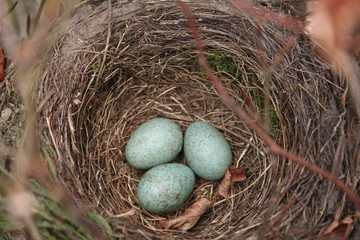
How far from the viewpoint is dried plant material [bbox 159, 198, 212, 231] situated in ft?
6.95

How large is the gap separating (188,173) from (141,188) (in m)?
0.26

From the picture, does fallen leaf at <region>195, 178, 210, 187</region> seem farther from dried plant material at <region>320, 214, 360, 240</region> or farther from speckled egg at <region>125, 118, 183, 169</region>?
dried plant material at <region>320, 214, 360, 240</region>

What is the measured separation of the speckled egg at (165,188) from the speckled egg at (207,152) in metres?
0.08

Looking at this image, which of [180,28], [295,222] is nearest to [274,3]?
[180,28]

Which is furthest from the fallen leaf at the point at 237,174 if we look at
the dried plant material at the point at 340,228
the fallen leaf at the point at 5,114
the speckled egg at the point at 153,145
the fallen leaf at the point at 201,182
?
the fallen leaf at the point at 5,114

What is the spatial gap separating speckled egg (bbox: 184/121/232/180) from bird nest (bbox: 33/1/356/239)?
14cm

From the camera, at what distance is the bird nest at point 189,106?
6.18 ft

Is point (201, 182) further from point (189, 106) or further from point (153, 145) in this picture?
point (189, 106)

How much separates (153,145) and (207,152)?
0.29 m

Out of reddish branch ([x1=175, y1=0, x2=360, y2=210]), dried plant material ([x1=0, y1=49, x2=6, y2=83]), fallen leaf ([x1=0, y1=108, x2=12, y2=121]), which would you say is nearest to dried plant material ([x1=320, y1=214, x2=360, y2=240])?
reddish branch ([x1=175, y1=0, x2=360, y2=210])

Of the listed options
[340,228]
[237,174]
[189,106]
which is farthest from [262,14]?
[340,228]

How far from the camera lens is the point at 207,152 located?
2186 mm

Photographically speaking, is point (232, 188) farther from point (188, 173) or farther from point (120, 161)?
point (120, 161)

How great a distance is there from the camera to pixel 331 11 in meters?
0.69
